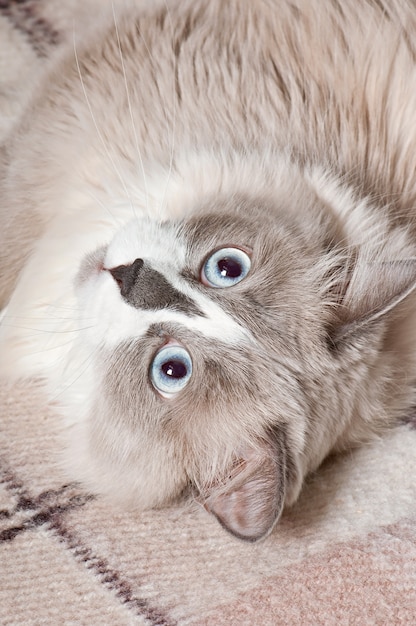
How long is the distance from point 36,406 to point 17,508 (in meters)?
0.23

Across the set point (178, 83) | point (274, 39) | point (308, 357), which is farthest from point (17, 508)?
point (274, 39)

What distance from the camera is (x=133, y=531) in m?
1.30

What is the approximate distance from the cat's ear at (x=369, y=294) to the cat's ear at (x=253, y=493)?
201 millimetres

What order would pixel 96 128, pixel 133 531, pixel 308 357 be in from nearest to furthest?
pixel 308 357 < pixel 133 531 < pixel 96 128

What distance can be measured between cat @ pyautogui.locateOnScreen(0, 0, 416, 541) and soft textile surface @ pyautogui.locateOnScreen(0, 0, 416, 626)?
60 mm

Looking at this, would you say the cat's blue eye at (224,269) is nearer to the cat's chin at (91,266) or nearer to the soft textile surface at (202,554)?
the cat's chin at (91,266)

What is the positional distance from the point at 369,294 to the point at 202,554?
1.63ft

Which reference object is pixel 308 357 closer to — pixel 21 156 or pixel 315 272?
pixel 315 272

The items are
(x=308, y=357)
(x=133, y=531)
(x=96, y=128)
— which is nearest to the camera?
(x=308, y=357)

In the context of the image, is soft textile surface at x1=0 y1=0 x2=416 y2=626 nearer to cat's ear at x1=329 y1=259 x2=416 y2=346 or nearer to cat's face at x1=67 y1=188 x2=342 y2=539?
cat's face at x1=67 y1=188 x2=342 y2=539

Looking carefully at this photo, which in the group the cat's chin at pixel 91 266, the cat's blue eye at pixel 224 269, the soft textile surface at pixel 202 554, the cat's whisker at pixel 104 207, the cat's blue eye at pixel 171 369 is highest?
the cat's whisker at pixel 104 207

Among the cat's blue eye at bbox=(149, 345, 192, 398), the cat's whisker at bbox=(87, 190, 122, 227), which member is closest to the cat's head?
the cat's blue eye at bbox=(149, 345, 192, 398)

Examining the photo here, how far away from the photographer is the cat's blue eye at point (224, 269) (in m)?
1.21

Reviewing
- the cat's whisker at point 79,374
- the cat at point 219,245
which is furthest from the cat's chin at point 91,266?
the cat's whisker at point 79,374
